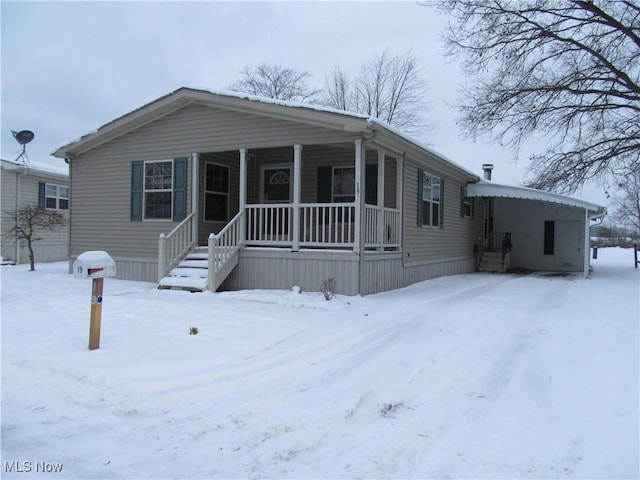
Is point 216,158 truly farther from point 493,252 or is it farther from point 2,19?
point 493,252

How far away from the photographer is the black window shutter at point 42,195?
1862 cm

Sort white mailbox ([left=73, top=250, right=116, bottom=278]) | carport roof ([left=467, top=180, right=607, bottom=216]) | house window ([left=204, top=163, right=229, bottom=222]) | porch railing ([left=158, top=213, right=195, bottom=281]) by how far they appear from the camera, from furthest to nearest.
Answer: carport roof ([left=467, top=180, right=607, bottom=216]) → house window ([left=204, top=163, right=229, bottom=222]) → porch railing ([left=158, top=213, right=195, bottom=281]) → white mailbox ([left=73, top=250, right=116, bottom=278])

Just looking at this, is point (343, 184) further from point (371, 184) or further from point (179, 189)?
point (179, 189)

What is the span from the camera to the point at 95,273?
5254mm

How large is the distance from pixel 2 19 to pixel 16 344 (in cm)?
539

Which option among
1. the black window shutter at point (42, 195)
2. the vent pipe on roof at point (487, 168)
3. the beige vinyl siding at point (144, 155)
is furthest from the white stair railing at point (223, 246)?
the vent pipe on roof at point (487, 168)

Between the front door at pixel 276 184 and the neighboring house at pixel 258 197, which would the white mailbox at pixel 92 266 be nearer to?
the neighboring house at pixel 258 197

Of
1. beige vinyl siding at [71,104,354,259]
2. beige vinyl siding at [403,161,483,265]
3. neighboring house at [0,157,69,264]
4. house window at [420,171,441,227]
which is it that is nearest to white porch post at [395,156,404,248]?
beige vinyl siding at [403,161,483,265]

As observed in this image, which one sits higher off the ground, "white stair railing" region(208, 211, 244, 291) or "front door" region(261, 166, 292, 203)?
"front door" region(261, 166, 292, 203)

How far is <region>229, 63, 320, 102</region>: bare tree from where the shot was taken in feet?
112

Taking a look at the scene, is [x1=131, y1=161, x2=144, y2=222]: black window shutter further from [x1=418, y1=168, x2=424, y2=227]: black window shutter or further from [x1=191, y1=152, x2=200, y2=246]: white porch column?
[x1=418, y1=168, x2=424, y2=227]: black window shutter

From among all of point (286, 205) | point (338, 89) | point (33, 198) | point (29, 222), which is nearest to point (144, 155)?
point (286, 205)

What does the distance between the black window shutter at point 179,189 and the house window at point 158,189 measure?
220 mm

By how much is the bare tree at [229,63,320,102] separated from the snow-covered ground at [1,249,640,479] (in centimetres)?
2851
